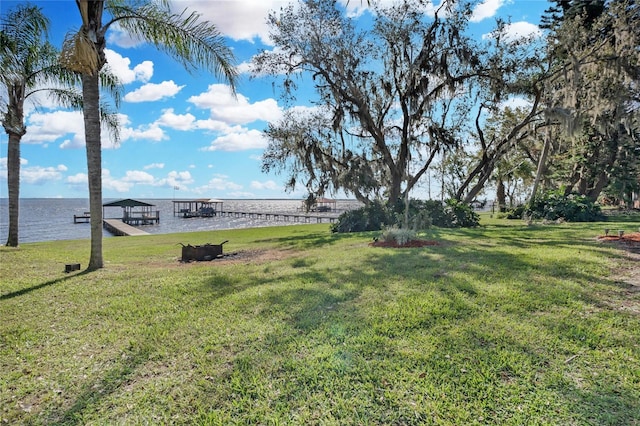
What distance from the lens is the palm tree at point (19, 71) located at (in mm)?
10125

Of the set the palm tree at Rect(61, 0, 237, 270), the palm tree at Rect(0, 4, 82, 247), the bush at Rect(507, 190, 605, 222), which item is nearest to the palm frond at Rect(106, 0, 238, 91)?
the palm tree at Rect(61, 0, 237, 270)

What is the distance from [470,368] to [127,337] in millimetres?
3467

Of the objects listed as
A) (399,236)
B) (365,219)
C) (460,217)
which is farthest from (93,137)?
(460,217)

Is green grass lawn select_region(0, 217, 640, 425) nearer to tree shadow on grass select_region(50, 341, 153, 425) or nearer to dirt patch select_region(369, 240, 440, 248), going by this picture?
tree shadow on grass select_region(50, 341, 153, 425)

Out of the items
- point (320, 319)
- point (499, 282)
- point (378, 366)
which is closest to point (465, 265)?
point (499, 282)

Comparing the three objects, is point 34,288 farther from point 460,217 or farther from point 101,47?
point 460,217

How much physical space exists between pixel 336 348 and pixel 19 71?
40.9 ft

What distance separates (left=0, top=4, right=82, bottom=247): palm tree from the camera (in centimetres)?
1012

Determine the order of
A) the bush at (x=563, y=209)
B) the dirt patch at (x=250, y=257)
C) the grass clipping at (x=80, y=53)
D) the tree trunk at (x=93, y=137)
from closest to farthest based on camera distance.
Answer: the grass clipping at (x=80, y=53)
the tree trunk at (x=93, y=137)
the dirt patch at (x=250, y=257)
the bush at (x=563, y=209)

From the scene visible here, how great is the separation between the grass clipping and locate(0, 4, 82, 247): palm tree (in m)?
5.25

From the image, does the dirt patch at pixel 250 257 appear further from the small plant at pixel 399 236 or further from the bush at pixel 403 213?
the bush at pixel 403 213

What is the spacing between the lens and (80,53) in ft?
21.3

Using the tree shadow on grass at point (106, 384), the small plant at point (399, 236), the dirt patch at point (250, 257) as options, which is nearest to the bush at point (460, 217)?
the small plant at point (399, 236)

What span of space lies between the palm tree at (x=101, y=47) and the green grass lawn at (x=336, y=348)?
6.36 ft
